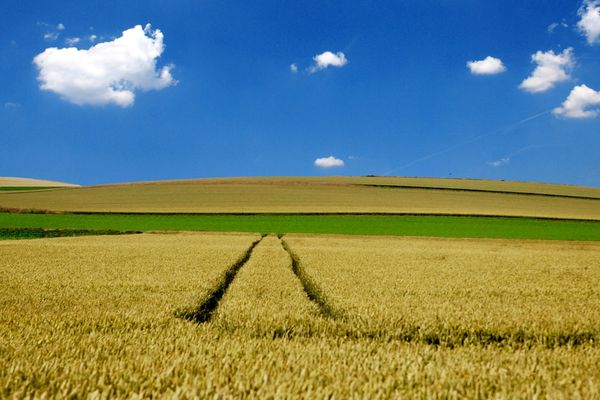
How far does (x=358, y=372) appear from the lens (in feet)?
13.7

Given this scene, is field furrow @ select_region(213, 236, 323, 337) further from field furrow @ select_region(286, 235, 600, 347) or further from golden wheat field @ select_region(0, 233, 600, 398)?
field furrow @ select_region(286, 235, 600, 347)

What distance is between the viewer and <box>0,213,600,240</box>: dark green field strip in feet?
139

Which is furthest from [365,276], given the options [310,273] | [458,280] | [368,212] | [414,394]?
[368,212]

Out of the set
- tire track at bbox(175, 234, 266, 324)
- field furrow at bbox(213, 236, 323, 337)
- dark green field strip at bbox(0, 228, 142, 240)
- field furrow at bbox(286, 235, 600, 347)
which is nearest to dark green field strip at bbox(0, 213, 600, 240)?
dark green field strip at bbox(0, 228, 142, 240)

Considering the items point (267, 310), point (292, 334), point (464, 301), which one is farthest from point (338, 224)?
point (292, 334)

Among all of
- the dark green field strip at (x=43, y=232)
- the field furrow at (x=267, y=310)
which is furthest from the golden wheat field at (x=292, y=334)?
the dark green field strip at (x=43, y=232)

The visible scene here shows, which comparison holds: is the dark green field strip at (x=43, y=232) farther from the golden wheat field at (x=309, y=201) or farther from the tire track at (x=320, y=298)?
the tire track at (x=320, y=298)

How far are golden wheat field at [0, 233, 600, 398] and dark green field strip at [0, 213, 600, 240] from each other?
101 ft

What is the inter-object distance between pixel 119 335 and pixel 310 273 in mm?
7873

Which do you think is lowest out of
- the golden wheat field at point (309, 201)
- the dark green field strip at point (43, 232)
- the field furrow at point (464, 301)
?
the dark green field strip at point (43, 232)

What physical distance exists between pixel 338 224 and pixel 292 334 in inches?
1673

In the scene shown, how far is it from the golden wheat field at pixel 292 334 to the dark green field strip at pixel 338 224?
30686mm

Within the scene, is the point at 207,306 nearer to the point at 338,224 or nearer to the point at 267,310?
the point at 267,310

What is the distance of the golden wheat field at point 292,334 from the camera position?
371cm
